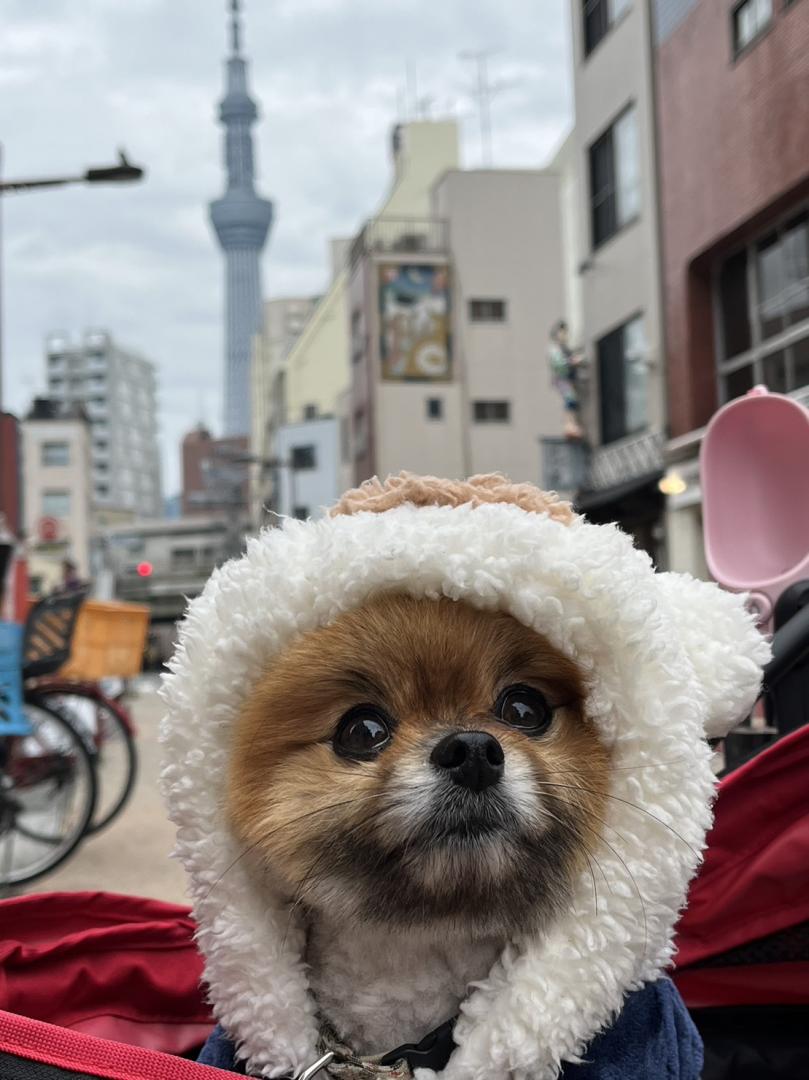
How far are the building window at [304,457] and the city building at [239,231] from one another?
307 ft

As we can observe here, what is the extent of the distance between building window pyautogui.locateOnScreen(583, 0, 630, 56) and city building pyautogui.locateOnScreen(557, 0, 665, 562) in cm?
2

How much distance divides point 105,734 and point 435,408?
25.0m

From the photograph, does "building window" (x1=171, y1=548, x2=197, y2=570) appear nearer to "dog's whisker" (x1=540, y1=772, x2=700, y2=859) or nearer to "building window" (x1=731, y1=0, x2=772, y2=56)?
"building window" (x1=731, y1=0, x2=772, y2=56)

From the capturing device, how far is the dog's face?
951 mm

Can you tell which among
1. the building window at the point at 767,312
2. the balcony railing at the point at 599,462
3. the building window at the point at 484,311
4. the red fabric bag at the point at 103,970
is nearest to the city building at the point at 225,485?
the building window at the point at 484,311

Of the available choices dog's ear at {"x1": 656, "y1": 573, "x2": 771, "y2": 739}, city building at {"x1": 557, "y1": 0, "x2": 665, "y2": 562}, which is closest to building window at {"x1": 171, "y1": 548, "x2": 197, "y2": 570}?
city building at {"x1": 557, "y1": 0, "x2": 665, "y2": 562}

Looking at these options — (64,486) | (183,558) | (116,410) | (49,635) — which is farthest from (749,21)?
(116,410)

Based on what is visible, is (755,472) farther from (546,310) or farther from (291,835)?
(546,310)

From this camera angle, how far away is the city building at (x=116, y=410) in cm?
9438

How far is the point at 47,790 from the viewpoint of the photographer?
4078 millimetres

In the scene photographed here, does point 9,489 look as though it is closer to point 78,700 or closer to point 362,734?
point 78,700

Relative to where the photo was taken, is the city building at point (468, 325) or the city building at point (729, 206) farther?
the city building at point (468, 325)

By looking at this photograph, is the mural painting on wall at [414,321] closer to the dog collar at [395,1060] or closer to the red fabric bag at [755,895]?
the red fabric bag at [755,895]

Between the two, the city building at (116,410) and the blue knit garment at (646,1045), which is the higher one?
the city building at (116,410)
